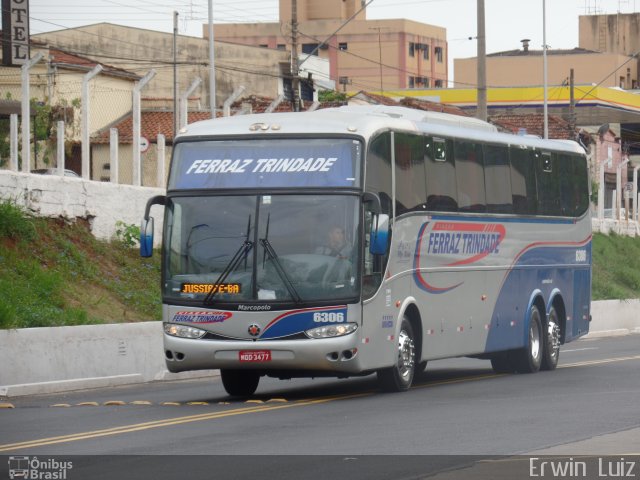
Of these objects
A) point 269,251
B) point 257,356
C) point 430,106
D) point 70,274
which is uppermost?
point 430,106

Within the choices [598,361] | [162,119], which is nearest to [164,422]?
[598,361]

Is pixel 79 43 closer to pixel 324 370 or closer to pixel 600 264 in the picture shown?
pixel 600 264

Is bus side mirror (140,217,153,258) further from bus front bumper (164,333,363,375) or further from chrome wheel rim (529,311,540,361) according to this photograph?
chrome wheel rim (529,311,540,361)

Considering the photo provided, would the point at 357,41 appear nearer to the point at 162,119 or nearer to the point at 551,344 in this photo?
the point at 162,119

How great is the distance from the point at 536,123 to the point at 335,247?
69.9 metres

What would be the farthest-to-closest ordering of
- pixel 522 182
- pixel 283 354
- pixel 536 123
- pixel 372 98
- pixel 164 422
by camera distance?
pixel 536 123 < pixel 372 98 < pixel 522 182 < pixel 283 354 < pixel 164 422

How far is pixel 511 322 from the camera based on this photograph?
22828 millimetres

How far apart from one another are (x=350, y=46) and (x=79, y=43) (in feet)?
127

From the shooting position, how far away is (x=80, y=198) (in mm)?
30453

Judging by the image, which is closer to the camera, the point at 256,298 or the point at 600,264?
the point at 256,298

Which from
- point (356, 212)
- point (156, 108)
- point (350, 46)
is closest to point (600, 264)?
point (156, 108)

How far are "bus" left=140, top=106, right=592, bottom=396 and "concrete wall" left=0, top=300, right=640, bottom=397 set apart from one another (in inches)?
130

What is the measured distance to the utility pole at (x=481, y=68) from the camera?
35375 millimetres

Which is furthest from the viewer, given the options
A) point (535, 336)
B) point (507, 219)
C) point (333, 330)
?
point (535, 336)
